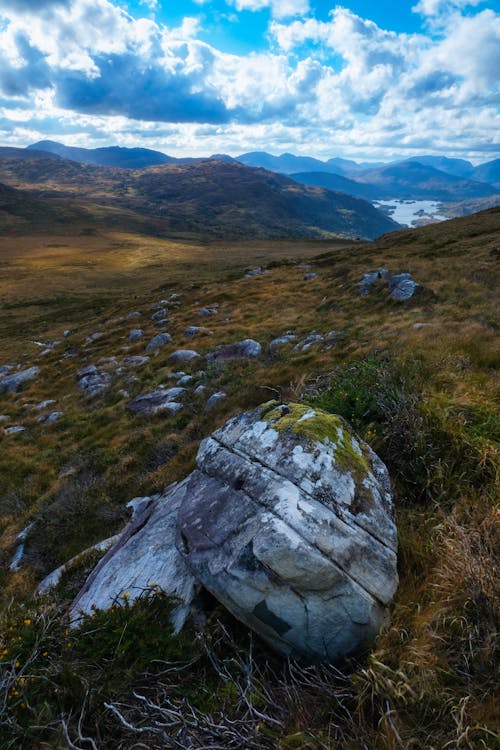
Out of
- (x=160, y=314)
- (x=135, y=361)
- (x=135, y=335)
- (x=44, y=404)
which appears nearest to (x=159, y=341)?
(x=135, y=361)

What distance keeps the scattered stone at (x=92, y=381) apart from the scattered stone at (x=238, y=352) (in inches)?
257

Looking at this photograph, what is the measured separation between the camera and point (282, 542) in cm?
446

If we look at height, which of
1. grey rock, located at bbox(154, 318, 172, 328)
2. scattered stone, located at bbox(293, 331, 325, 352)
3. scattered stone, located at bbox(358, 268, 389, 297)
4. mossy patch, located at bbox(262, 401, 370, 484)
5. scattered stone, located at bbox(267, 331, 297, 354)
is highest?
mossy patch, located at bbox(262, 401, 370, 484)

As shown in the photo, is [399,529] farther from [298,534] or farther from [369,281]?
[369,281]

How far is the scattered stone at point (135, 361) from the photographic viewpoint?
80.9 feet

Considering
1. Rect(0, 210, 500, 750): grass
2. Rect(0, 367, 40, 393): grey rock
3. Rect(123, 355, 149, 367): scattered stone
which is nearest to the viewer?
Rect(0, 210, 500, 750): grass

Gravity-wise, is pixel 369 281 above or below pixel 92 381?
above

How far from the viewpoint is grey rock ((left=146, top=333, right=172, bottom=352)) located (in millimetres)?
27711

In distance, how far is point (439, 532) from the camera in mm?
4934

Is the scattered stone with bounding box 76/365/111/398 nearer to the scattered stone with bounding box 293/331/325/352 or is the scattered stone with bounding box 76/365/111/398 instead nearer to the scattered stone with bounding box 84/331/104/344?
the scattered stone with bounding box 84/331/104/344

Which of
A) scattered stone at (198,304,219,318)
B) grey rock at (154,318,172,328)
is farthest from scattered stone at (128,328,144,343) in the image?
scattered stone at (198,304,219,318)

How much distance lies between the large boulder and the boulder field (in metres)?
0.01

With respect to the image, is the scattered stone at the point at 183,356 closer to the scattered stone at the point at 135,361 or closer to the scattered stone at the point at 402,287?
the scattered stone at the point at 135,361

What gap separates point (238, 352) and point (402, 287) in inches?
420
